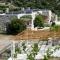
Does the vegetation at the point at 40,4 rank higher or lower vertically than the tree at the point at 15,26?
lower

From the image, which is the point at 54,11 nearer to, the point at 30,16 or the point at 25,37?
the point at 30,16

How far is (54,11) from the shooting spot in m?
39.6

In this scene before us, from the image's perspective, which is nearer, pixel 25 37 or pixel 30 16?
pixel 25 37

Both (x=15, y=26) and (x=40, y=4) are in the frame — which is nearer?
(x=15, y=26)

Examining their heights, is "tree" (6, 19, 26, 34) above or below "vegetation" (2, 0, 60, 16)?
above

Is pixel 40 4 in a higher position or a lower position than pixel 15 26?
lower

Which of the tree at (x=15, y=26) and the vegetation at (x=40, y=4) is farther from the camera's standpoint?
the vegetation at (x=40, y=4)

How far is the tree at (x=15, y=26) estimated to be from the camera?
24.9 m

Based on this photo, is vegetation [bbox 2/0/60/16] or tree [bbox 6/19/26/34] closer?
tree [bbox 6/19/26/34]

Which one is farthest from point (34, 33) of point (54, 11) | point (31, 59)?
point (54, 11)

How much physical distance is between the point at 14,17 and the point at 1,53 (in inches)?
508

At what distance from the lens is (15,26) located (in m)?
25.0

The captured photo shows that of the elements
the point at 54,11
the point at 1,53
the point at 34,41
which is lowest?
the point at 54,11

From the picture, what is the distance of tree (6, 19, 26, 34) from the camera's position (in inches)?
982
